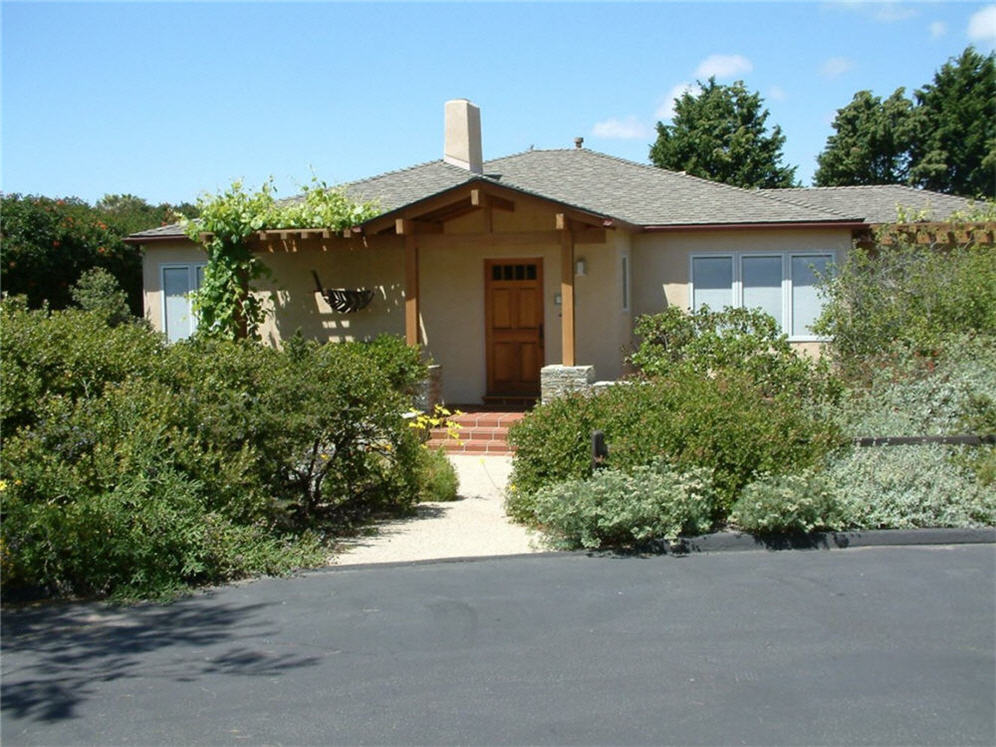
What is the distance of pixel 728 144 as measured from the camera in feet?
125

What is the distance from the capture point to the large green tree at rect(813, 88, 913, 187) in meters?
37.0

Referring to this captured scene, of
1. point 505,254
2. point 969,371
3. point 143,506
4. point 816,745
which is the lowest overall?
point 816,745

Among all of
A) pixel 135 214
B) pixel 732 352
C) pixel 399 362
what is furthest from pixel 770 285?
pixel 135 214

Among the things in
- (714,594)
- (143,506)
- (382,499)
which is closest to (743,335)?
(382,499)

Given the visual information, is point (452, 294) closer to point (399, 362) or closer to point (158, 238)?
point (399, 362)

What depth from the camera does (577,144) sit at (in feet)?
75.0

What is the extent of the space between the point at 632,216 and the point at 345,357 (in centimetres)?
854

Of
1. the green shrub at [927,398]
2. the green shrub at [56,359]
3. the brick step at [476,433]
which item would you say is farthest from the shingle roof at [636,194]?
the green shrub at [56,359]

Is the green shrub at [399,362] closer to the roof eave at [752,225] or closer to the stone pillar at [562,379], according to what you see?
the stone pillar at [562,379]

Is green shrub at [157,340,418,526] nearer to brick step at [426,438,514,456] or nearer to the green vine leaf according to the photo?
brick step at [426,438,514,456]

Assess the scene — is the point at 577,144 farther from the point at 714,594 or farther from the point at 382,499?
the point at 714,594

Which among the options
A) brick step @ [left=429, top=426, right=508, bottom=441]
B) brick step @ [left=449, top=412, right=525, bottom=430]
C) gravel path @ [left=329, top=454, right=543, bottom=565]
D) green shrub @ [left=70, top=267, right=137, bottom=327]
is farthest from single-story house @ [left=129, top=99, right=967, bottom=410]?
gravel path @ [left=329, top=454, right=543, bottom=565]

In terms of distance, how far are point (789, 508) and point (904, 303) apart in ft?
20.3

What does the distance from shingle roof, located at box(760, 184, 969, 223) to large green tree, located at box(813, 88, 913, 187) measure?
15983mm
